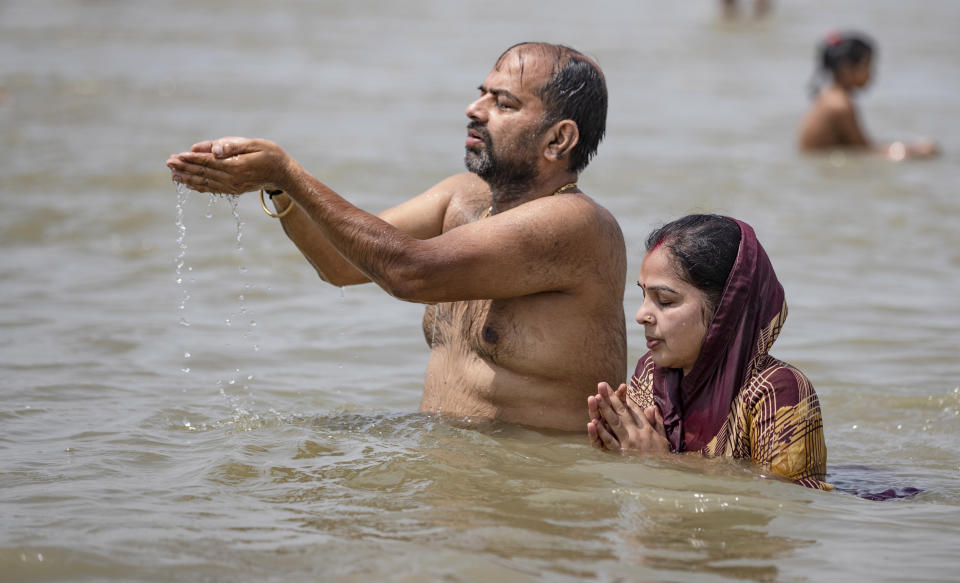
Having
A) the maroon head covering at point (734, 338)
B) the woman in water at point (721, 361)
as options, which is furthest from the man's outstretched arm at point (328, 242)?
the maroon head covering at point (734, 338)

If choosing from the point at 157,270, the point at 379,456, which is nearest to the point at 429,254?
the point at 379,456

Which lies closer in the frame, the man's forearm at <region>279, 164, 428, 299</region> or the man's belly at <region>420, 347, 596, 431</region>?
the man's forearm at <region>279, 164, 428, 299</region>

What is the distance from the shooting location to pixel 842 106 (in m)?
12.7

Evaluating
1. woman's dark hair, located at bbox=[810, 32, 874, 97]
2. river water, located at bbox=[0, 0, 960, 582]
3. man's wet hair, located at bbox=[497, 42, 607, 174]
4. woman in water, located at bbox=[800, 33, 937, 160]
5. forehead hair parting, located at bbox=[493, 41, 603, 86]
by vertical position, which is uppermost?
woman's dark hair, located at bbox=[810, 32, 874, 97]

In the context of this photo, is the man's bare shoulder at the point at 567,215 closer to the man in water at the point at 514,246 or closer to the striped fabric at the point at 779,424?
the man in water at the point at 514,246

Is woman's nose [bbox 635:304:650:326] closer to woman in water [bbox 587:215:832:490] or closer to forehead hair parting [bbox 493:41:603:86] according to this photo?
woman in water [bbox 587:215:832:490]

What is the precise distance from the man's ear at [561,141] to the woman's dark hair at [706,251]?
1.95ft

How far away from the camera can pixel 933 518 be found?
4.00 metres

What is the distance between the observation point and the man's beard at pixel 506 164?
4461mm

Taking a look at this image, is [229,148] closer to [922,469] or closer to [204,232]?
[922,469]

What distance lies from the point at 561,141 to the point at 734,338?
1.00 meters

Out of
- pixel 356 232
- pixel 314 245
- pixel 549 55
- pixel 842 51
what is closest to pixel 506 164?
pixel 549 55

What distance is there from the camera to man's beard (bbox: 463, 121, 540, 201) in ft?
14.6

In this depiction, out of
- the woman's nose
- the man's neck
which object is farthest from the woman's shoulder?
the man's neck
